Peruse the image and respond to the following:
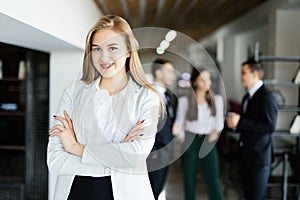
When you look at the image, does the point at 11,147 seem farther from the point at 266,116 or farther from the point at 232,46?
the point at 232,46

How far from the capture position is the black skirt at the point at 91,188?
148cm

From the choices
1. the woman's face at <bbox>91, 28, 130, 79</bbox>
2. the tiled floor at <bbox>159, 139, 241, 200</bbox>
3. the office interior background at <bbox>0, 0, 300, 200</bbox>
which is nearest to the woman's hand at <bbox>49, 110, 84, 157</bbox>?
the woman's face at <bbox>91, 28, 130, 79</bbox>

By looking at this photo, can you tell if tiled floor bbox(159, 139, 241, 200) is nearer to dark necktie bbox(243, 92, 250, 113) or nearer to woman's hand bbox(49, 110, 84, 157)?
dark necktie bbox(243, 92, 250, 113)

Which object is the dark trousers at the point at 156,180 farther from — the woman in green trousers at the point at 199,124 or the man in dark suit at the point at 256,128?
the man in dark suit at the point at 256,128

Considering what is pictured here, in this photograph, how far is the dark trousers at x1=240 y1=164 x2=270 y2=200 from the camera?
11.3ft

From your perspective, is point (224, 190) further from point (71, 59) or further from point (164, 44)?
point (164, 44)

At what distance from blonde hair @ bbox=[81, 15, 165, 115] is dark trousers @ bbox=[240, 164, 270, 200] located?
211 centimetres

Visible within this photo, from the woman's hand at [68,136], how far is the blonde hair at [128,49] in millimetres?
178

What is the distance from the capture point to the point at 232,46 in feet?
29.9

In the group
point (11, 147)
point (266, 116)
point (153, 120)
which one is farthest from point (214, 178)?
point (153, 120)

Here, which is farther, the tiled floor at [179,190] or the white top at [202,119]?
the tiled floor at [179,190]

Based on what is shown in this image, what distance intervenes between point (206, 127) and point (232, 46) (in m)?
5.87

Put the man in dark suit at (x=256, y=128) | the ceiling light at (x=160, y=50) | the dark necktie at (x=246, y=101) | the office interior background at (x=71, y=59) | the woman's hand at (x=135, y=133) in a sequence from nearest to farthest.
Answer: the woman's hand at (x=135, y=133) → the ceiling light at (x=160, y=50) → the office interior background at (x=71, y=59) → the man in dark suit at (x=256, y=128) → the dark necktie at (x=246, y=101)

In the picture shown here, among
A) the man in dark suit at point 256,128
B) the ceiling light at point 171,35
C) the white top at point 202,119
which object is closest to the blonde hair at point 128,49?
the ceiling light at point 171,35
